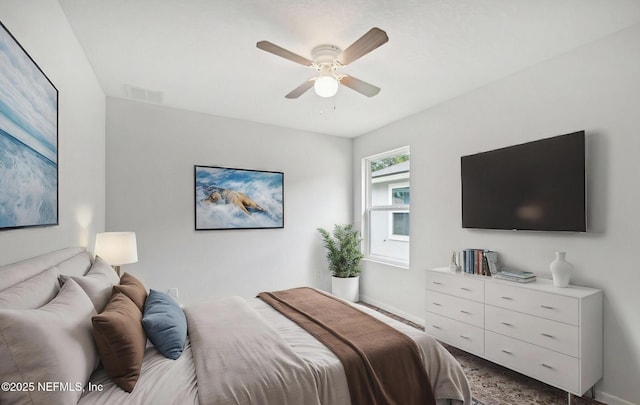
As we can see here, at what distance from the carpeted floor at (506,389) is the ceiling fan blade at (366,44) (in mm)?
2550

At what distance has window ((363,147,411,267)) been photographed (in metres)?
4.26

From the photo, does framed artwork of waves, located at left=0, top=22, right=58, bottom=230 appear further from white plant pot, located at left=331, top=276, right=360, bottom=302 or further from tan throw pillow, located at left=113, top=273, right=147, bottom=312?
white plant pot, located at left=331, top=276, right=360, bottom=302

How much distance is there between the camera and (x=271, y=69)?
270cm

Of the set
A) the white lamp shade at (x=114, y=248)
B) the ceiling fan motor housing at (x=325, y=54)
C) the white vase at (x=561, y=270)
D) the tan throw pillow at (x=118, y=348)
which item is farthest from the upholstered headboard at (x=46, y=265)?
→ the white vase at (x=561, y=270)

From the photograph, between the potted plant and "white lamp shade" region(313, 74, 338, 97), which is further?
the potted plant

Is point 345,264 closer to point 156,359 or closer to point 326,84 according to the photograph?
point 326,84

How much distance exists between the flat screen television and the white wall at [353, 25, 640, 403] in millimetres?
102

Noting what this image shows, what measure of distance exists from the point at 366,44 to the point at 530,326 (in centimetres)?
237

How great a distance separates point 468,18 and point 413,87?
107cm

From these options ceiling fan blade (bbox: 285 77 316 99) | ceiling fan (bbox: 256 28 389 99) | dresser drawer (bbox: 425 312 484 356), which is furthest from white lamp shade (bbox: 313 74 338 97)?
dresser drawer (bbox: 425 312 484 356)

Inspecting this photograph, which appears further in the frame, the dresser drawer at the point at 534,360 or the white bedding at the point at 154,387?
the dresser drawer at the point at 534,360

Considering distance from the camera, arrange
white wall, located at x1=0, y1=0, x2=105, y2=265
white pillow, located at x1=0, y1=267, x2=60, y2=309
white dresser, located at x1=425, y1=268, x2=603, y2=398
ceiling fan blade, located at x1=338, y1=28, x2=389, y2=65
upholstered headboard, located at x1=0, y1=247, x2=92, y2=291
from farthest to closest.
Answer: white dresser, located at x1=425, y1=268, x2=603, y2=398 → ceiling fan blade, located at x1=338, y1=28, x2=389, y2=65 → white wall, located at x1=0, y1=0, x2=105, y2=265 → upholstered headboard, located at x1=0, y1=247, x2=92, y2=291 → white pillow, located at x1=0, y1=267, x2=60, y2=309

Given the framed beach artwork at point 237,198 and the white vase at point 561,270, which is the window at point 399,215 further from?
the white vase at point 561,270

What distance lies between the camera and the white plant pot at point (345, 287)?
4.47 meters
